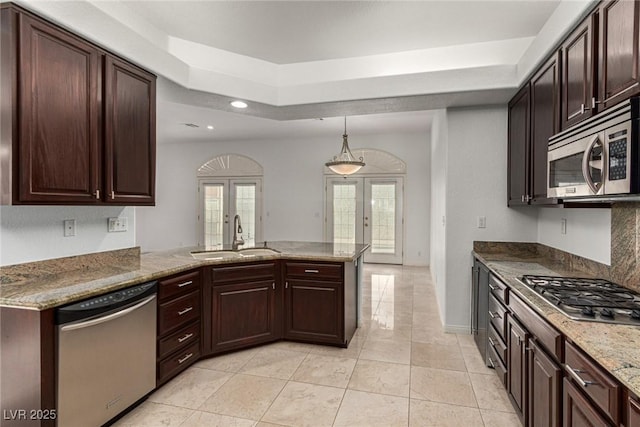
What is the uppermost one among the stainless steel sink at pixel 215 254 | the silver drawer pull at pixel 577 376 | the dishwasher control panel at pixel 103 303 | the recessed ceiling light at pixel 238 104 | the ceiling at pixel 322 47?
the ceiling at pixel 322 47

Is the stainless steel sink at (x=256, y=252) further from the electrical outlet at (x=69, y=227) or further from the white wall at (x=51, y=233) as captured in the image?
the electrical outlet at (x=69, y=227)

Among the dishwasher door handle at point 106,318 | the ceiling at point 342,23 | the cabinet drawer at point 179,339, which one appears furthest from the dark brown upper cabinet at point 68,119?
the cabinet drawer at point 179,339

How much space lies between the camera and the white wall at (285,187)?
7.25 metres

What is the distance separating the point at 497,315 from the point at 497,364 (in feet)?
1.22

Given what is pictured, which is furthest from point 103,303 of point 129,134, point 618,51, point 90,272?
point 618,51

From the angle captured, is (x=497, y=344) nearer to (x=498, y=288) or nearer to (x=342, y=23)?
(x=498, y=288)

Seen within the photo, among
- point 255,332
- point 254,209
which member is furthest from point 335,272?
point 254,209

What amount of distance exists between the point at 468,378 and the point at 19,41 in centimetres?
359

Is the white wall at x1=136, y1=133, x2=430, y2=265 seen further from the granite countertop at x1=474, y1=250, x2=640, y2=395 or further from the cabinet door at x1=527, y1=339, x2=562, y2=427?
the cabinet door at x1=527, y1=339, x2=562, y2=427

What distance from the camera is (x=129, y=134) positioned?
244 cm

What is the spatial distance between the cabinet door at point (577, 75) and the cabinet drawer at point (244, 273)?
249 cm

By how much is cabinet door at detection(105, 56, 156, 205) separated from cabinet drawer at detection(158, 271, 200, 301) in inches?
25.8

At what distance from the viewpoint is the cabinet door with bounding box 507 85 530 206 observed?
274 cm

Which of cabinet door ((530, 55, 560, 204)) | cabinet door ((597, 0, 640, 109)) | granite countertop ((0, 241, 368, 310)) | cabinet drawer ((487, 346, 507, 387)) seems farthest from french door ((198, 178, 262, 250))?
cabinet door ((597, 0, 640, 109))
